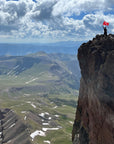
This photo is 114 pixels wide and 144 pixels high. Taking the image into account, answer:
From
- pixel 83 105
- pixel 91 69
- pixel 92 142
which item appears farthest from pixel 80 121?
pixel 91 69

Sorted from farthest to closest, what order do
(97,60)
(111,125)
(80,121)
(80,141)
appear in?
(80,121) → (80,141) → (97,60) → (111,125)

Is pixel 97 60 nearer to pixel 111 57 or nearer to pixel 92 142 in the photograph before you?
pixel 111 57

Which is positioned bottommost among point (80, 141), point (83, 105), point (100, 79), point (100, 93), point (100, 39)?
point (80, 141)

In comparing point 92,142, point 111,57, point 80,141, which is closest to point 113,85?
point 111,57

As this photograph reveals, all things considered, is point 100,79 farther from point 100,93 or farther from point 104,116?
point 104,116

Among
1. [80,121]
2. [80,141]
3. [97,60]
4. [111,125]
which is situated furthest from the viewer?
[80,121]

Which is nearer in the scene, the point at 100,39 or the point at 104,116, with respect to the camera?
the point at 104,116

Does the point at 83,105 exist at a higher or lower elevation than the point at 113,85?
lower
